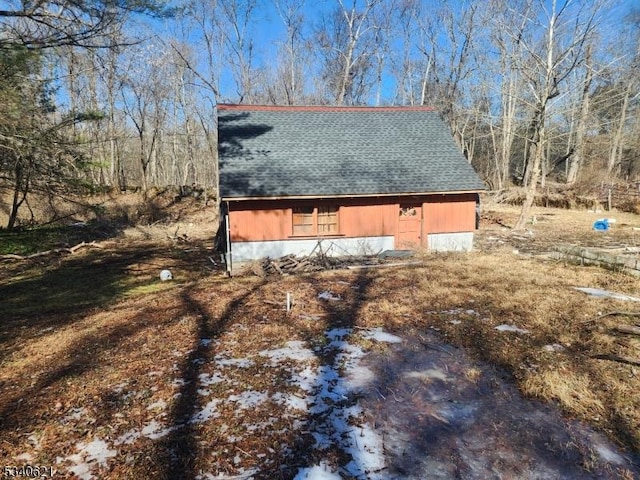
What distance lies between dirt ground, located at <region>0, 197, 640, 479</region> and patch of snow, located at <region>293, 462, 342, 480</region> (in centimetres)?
2

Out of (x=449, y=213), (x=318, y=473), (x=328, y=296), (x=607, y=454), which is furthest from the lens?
(x=449, y=213)

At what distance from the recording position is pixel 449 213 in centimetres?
1567

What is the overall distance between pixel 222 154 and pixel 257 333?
9.70m

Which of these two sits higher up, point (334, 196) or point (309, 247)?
point (334, 196)

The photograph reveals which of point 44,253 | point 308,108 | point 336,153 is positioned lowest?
point 44,253

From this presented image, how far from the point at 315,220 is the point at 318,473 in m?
11.3

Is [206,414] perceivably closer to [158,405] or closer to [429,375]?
[158,405]

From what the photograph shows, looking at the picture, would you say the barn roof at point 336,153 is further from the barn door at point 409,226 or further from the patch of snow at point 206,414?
the patch of snow at point 206,414

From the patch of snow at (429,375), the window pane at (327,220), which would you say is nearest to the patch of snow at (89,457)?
the patch of snow at (429,375)

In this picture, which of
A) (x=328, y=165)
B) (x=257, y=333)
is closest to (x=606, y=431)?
(x=257, y=333)

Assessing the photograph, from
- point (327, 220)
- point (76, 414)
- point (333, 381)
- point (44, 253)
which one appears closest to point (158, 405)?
point (76, 414)

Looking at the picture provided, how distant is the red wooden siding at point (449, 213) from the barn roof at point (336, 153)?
0.60 metres

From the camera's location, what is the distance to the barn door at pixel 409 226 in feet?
50.6

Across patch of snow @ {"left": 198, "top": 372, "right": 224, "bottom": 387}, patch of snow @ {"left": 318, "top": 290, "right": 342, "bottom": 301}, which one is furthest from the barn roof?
patch of snow @ {"left": 198, "top": 372, "right": 224, "bottom": 387}
